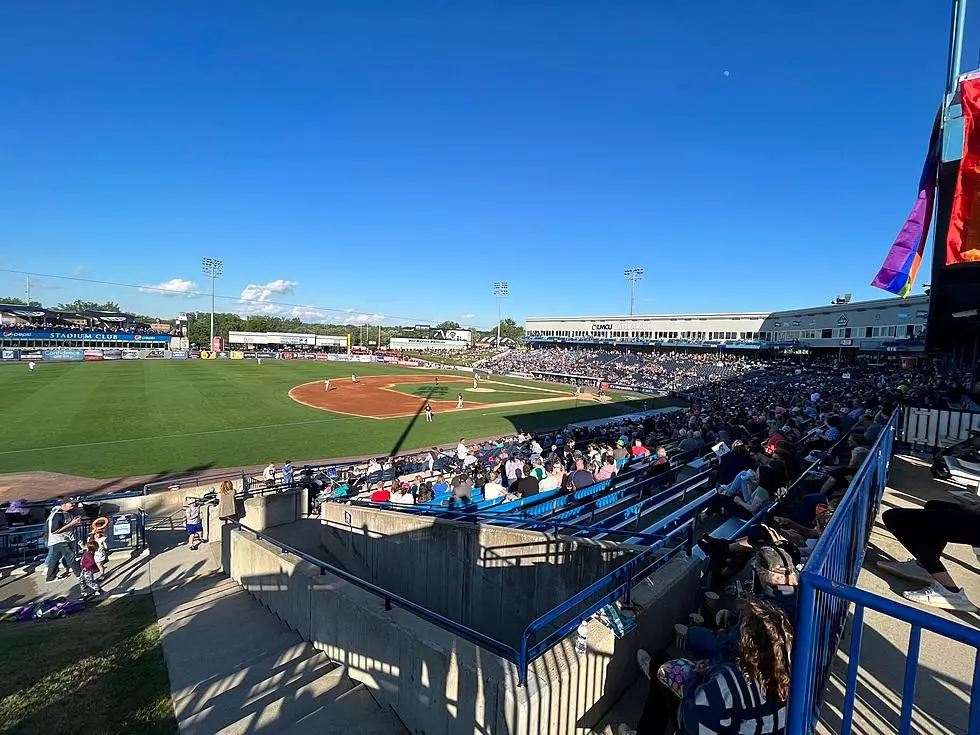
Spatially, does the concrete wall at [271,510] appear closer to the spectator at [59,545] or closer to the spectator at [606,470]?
the spectator at [59,545]

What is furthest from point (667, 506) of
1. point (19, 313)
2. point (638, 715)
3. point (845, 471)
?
point (19, 313)

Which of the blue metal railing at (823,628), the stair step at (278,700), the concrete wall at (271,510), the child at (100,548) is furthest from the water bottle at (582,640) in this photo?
the concrete wall at (271,510)

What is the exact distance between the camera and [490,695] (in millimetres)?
3330

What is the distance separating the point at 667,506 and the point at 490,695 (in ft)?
20.9

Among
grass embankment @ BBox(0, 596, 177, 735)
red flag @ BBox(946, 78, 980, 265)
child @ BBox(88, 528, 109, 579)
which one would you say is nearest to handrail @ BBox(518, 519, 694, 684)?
grass embankment @ BBox(0, 596, 177, 735)

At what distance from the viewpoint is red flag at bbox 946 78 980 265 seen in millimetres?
5934

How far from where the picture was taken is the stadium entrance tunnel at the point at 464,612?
335 centimetres

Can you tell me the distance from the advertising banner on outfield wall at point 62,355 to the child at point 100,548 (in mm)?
76196

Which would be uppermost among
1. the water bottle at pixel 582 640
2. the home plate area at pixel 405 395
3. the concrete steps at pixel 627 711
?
the water bottle at pixel 582 640

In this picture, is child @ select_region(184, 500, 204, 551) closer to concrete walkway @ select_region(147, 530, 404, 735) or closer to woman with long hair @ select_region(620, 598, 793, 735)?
concrete walkway @ select_region(147, 530, 404, 735)

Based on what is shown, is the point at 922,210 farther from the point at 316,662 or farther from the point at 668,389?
the point at 668,389

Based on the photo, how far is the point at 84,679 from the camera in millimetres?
5523

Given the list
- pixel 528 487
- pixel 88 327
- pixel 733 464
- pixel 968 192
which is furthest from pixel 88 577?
pixel 88 327

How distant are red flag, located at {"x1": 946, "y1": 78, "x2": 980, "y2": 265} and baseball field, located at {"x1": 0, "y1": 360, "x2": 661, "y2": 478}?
817 inches
